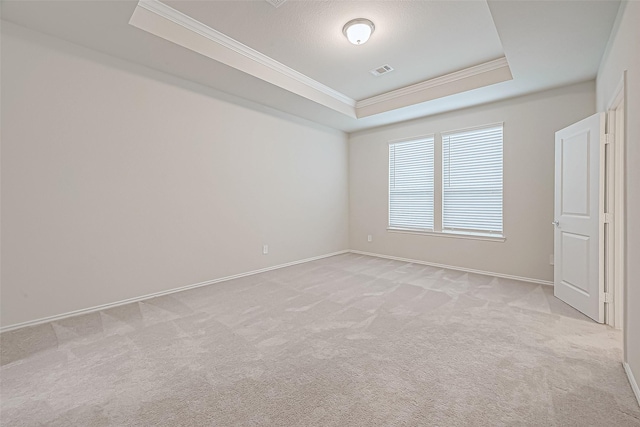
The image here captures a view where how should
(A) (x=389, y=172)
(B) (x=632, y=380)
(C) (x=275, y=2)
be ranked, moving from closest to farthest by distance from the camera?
(B) (x=632, y=380), (C) (x=275, y=2), (A) (x=389, y=172)

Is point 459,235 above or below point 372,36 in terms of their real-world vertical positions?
below

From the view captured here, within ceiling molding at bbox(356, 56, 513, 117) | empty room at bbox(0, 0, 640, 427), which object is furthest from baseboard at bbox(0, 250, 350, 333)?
ceiling molding at bbox(356, 56, 513, 117)

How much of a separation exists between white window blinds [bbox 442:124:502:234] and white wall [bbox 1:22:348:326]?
289cm

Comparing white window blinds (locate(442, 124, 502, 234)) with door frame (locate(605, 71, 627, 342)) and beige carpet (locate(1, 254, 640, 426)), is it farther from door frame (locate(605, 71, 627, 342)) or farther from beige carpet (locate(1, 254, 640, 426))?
door frame (locate(605, 71, 627, 342))

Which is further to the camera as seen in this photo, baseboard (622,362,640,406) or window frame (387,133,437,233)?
window frame (387,133,437,233)

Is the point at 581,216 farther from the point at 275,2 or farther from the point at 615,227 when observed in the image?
the point at 275,2

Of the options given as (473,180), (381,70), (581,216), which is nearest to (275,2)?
(381,70)

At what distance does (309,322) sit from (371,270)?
7.20 ft

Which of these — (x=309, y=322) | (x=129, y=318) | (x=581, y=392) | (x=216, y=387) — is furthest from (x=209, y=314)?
(x=581, y=392)

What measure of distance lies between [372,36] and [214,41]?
1.73 metres

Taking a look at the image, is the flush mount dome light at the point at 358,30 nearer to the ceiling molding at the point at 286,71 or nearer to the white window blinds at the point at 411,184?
the ceiling molding at the point at 286,71

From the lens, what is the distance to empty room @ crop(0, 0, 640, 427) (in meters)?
1.76

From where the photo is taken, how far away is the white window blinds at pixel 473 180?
172 inches

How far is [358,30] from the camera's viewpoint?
2875 mm
